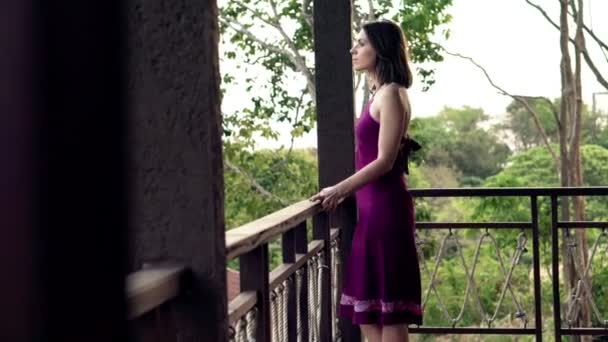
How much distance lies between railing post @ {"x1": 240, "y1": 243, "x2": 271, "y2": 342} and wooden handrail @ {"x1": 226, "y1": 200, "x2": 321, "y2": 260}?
39 mm

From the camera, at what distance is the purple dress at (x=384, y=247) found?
3039mm

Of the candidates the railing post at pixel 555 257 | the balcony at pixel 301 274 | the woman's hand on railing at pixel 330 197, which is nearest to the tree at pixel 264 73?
the balcony at pixel 301 274

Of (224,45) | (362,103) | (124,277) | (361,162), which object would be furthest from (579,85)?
(124,277)

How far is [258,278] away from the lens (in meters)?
2.17

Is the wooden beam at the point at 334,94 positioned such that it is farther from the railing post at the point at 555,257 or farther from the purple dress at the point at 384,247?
the railing post at the point at 555,257

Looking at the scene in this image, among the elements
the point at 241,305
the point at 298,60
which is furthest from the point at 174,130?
the point at 298,60

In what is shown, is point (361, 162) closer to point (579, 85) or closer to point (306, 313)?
point (306, 313)

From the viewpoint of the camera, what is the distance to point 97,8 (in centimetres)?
61

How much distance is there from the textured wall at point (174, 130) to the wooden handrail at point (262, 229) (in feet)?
0.63

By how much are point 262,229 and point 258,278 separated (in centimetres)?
12

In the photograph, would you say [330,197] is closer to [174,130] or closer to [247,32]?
[174,130]

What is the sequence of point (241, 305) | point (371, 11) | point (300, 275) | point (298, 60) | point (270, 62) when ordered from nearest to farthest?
point (241, 305) → point (300, 275) → point (371, 11) → point (298, 60) → point (270, 62)

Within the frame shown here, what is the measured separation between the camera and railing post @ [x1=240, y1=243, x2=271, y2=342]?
2154 millimetres

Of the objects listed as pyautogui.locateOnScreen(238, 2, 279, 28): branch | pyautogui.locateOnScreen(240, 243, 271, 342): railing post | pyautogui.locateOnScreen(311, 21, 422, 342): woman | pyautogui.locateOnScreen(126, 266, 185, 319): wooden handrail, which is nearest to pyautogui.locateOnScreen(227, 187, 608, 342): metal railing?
pyautogui.locateOnScreen(240, 243, 271, 342): railing post
